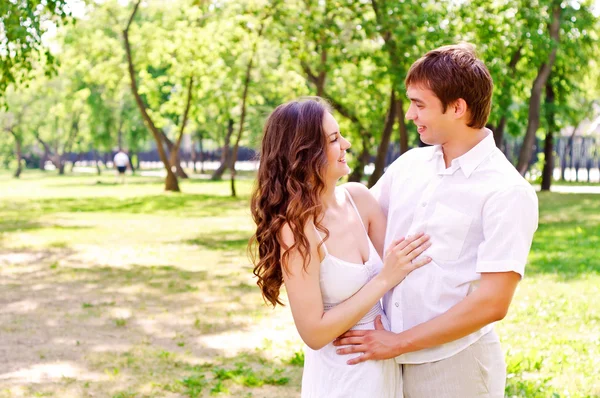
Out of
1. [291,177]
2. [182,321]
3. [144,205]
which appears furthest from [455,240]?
[144,205]

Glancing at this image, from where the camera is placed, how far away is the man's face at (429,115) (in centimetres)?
265

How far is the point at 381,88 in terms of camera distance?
29.2m

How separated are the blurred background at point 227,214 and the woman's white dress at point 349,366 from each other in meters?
0.83

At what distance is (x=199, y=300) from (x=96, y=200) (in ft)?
65.4

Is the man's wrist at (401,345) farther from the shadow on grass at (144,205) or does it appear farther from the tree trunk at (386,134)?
the tree trunk at (386,134)

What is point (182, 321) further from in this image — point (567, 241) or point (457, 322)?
point (567, 241)

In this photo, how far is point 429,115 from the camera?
8.78 ft

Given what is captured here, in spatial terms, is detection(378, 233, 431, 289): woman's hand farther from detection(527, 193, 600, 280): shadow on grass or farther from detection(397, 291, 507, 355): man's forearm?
detection(527, 193, 600, 280): shadow on grass

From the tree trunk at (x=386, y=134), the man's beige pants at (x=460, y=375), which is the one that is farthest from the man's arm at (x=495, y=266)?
the tree trunk at (x=386, y=134)

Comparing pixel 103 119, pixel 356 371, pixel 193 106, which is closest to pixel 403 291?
pixel 356 371

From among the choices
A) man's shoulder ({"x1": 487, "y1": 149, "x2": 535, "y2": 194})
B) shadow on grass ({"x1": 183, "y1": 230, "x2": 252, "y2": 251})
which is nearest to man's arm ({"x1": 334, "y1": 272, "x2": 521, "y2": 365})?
man's shoulder ({"x1": 487, "y1": 149, "x2": 535, "y2": 194})

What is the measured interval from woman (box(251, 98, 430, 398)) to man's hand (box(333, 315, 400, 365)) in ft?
0.11

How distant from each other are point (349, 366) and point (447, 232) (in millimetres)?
560

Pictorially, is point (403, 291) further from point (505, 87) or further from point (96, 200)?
point (96, 200)
